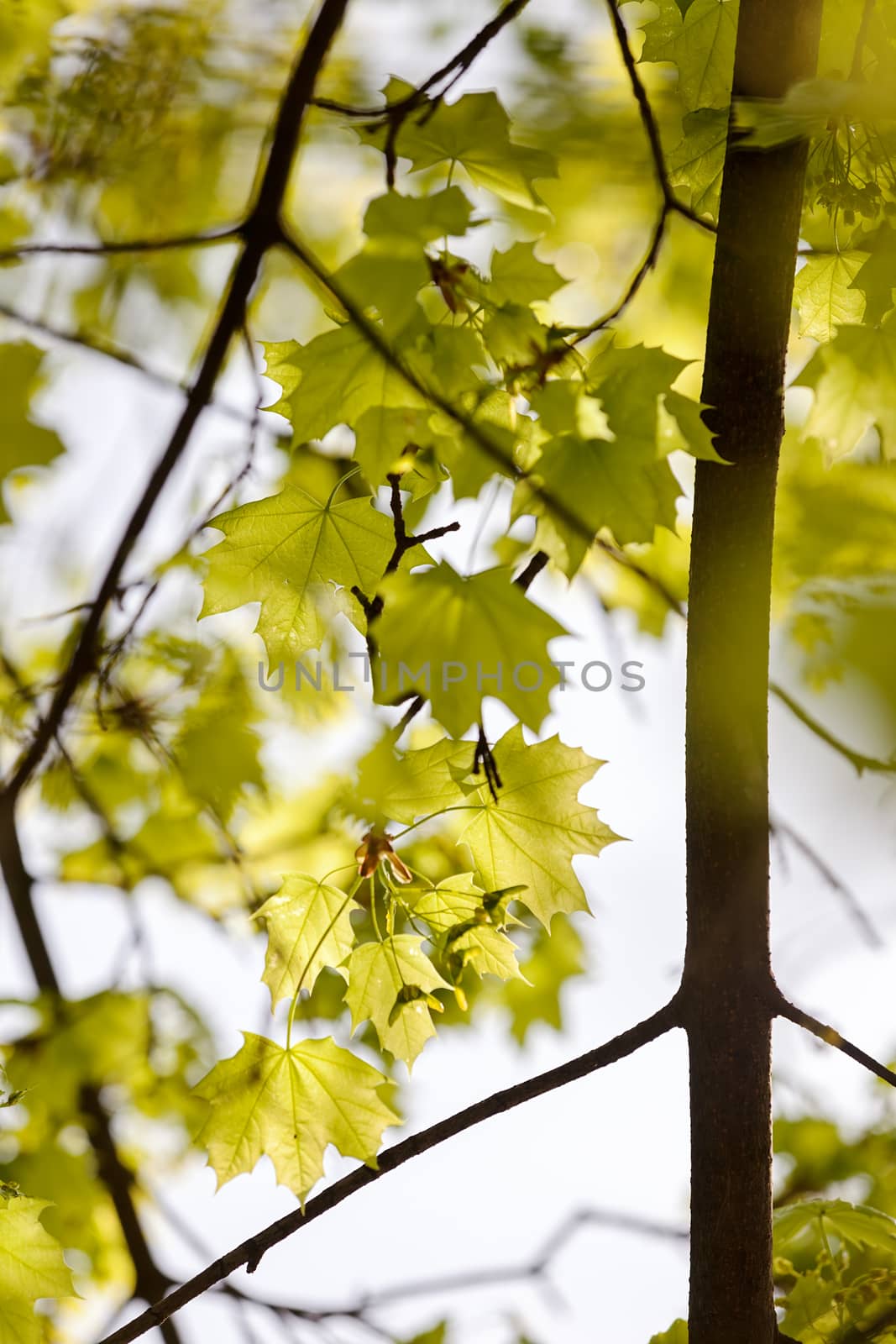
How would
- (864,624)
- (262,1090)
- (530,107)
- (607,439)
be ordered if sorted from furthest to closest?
1. (530,107)
2. (262,1090)
3. (607,439)
4. (864,624)

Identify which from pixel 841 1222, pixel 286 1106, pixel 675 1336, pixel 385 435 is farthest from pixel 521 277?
pixel 675 1336

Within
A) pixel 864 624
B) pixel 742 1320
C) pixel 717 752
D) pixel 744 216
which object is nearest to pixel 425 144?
pixel 744 216

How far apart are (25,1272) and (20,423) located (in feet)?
4.49

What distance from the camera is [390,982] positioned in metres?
1.21

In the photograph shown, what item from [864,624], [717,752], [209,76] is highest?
Answer: [209,76]

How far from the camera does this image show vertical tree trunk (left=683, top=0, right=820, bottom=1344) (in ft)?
3.71

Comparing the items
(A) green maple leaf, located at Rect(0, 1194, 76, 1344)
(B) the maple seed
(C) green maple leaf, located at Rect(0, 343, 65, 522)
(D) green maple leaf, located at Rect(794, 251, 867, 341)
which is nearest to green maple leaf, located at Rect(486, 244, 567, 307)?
(D) green maple leaf, located at Rect(794, 251, 867, 341)

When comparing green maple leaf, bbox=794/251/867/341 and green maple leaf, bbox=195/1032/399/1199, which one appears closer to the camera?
green maple leaf, bbox=195/1032/399/1199

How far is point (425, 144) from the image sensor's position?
3.52 feet

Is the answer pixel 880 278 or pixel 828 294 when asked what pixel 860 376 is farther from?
pixel 828 294

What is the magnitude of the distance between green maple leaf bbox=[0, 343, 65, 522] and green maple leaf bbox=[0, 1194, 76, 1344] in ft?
3.96

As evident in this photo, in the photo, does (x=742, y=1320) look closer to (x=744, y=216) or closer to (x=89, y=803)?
(x=744, y=216)

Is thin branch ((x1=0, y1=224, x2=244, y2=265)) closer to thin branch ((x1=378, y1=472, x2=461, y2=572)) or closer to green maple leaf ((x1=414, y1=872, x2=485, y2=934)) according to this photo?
thin branch ((x1=378, y1=472, x2=461, y2=572))

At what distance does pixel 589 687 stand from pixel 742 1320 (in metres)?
1.17
